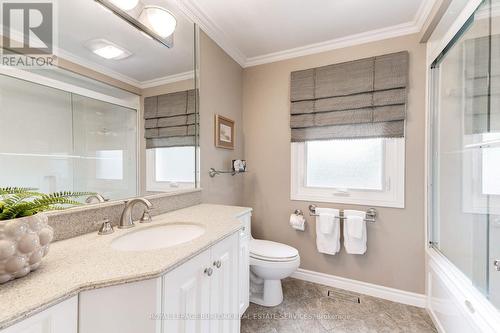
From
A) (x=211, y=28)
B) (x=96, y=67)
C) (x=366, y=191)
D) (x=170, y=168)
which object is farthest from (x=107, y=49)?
(x=366, y=191)

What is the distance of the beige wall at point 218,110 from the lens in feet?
5.97

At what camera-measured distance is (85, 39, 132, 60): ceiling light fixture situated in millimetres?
1055

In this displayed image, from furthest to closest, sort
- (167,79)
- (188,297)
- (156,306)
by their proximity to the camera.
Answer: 1. (167,79)
2. (188,297)
3. (156,306)

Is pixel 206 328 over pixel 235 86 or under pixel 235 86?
under

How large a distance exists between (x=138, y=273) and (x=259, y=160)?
1820mm

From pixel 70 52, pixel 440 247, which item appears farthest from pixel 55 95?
pixel 440 247

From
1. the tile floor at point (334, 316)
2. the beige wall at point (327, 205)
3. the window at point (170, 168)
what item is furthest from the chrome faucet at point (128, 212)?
the beige wall at point (327, 205)

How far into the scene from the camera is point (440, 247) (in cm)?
161

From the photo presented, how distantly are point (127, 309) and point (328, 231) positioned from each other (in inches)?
66.8

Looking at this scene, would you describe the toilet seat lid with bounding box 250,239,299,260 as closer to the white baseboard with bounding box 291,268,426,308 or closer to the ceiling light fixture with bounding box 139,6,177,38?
the white baseboard with bounding box 291,268,426,308

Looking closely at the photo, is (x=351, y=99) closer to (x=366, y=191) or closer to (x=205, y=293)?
(x=366, y=191)

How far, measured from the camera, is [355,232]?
184cm

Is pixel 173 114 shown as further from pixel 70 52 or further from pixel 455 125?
pixel 455 125

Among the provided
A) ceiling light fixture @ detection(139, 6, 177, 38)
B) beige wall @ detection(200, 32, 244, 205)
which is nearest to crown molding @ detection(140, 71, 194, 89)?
beige wall @ detection(200, 32, 244, 205)
